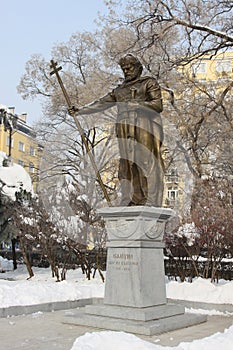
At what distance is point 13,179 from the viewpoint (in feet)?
61.4

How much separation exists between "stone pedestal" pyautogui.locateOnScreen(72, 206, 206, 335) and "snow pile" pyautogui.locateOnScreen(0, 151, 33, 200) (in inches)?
423

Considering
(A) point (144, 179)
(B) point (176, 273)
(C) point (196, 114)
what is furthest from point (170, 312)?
(C) point (196, 114)

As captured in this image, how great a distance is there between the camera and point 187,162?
1944 cm

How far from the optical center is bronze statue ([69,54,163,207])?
8.43 m

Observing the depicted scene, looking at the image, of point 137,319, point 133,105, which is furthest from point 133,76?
point 137,319

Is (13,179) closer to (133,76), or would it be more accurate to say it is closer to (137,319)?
(133,76)

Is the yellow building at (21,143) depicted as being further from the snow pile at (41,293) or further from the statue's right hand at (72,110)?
the statue's right hand at (72,110)

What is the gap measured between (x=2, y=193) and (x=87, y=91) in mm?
8204

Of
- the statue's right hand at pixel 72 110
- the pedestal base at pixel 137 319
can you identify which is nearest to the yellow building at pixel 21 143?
the statue's right hand at pixel 72 110

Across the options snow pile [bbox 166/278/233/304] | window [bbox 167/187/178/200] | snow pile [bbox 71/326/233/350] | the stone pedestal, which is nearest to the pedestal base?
the stone pedestal

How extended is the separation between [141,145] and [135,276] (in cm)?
227

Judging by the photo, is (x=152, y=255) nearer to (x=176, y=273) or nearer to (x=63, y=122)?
(x=176, y=273)

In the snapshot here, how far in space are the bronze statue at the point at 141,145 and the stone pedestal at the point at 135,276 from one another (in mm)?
469

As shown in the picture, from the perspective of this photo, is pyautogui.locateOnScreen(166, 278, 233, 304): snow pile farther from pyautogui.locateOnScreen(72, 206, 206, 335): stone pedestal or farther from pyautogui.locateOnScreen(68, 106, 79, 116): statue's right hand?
pyautogui.locateOnScreen(68, 106, 79, 116): statue's right hand
